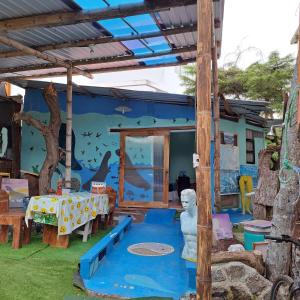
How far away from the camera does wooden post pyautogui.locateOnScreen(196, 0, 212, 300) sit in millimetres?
2566

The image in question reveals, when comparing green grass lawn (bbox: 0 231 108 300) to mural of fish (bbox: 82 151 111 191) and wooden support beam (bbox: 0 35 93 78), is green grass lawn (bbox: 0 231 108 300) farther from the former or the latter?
wooden support beam (bbox: 0 35 93 78)

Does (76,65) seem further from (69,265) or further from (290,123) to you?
(290,123)

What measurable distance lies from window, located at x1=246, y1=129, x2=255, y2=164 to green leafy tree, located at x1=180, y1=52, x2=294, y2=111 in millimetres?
4422

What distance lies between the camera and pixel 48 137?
6.98m

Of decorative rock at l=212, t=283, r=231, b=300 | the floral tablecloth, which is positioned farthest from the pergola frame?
the floral tablecloth

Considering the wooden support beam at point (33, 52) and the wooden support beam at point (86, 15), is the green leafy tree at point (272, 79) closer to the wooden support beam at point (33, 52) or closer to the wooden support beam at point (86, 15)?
the wooden support beam at point (33, 52)

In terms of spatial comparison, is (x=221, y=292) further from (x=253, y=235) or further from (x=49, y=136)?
(x=49, y=136)

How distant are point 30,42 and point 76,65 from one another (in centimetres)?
133

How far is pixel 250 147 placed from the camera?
9336 millimetres

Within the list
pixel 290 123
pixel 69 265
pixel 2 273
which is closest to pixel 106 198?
pixel 69 265

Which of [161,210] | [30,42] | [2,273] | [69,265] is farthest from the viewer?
[161,210]

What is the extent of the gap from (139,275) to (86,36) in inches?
166

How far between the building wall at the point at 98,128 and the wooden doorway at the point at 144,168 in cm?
11

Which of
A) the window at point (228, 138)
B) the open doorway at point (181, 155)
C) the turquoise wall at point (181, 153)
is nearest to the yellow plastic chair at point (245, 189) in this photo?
the window at point (228, 138)
